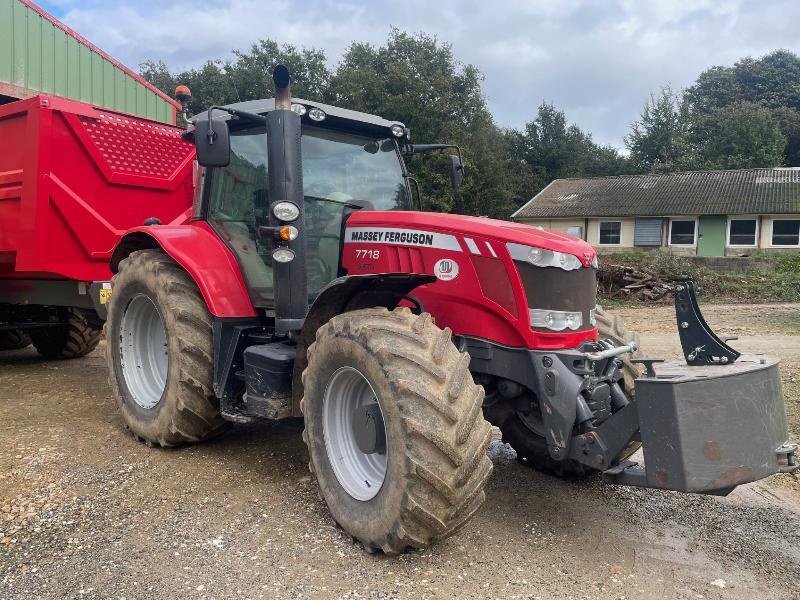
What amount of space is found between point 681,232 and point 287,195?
27.5 metres

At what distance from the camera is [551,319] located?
3.57m

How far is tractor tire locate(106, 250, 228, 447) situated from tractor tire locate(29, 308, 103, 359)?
2.85 meters

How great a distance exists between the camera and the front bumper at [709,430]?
112 inches

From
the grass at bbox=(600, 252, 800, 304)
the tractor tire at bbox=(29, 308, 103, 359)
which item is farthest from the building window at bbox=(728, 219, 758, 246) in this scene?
the tractor tire at bbox=(29, 308, 103, 359)

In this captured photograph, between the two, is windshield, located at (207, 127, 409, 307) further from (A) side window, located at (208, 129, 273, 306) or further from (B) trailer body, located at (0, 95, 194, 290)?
(B) trailer body, located at (0, 95, 194, 290)

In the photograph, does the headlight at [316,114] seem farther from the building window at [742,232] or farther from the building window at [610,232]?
the building window at [610,232]

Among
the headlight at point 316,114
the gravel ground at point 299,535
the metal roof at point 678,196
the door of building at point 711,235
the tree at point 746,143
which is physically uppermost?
the tree at point 746,143

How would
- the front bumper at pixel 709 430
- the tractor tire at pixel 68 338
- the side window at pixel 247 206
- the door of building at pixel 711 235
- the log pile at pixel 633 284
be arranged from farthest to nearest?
the door of building at pixel 711 235
the log pile at pixel 633 284
the tractor tire at pixel 68 338
the side window at pixel 247 206
the front bumper at pixel 709 430

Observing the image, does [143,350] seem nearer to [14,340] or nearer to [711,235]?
[14,340]

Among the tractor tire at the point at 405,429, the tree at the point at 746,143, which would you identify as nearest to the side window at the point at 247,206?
the tractor tire at the point at 405,429

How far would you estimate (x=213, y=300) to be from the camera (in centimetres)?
442

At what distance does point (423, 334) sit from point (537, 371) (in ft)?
2.18

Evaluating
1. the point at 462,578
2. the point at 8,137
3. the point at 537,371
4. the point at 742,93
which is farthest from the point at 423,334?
the point at 742,93

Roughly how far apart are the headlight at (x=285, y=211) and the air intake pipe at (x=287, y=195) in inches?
3.4
